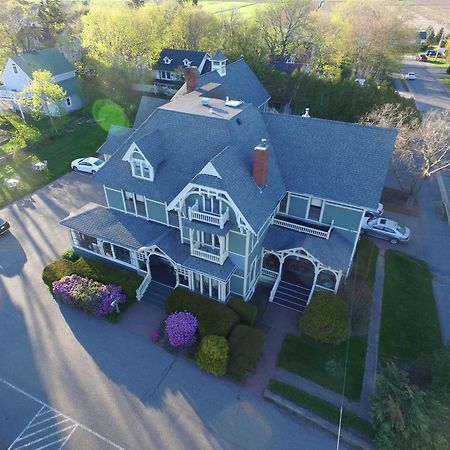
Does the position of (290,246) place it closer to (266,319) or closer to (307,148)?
(266,319)

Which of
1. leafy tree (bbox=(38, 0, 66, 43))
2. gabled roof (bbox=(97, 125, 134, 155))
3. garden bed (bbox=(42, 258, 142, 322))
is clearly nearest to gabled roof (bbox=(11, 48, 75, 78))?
leafy tree (bbox=(38, 0, 66, 43))

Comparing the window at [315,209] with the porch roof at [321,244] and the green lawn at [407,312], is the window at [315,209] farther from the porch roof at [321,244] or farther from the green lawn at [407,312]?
the green lawn at [407,312]

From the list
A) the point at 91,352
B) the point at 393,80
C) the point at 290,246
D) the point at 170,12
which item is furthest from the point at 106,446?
the point at 393,80

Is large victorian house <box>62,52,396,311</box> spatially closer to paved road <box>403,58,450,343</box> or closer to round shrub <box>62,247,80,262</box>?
round shrub <box>62,247,80,262</box>

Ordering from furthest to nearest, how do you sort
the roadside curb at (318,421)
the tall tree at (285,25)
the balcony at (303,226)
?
1. the tall tree at (285,25)
2. the balcony at (303,226)
3. the roadside curb at (318,421)

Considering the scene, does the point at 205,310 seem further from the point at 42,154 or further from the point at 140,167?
the point at 42,154

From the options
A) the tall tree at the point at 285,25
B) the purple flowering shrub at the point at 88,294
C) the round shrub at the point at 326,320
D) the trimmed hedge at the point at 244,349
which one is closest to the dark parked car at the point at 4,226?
the purple flowering shrub at the point at 88,294

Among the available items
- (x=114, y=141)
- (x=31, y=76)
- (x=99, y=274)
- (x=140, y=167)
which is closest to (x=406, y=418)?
(x=99, y=274)
